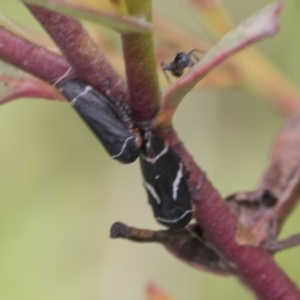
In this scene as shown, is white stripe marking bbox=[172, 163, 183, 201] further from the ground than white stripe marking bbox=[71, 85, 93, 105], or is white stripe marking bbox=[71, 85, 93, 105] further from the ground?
white stripe marking bbox=[71, 85, 93, 105]

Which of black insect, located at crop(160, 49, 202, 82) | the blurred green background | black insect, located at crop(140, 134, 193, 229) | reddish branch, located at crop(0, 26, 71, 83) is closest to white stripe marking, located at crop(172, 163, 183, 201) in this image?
black insect, located at crop(140, 134, 193, 229)

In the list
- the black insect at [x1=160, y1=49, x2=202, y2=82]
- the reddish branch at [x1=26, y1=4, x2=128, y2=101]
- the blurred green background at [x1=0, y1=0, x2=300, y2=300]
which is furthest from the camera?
the blurred green background at [x1=0, y1=0, x2=300, y2=300]

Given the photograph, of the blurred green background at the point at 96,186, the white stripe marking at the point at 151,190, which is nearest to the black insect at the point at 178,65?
the white stripe marking at the point at 151,190

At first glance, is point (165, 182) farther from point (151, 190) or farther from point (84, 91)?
point (84, 91)

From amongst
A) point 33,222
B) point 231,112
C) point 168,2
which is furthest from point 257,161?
point 33,222

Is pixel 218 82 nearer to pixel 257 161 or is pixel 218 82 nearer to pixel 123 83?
pixel 123 83

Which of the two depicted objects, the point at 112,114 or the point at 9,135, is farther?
the point at 9,135

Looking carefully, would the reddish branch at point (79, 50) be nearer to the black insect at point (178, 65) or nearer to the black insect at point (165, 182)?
the black insect at point (165, 182)

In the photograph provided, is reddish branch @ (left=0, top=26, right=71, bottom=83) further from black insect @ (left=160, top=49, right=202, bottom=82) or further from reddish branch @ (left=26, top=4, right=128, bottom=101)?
black insect @ (left=160, top=49, right=202, bottom=82)
